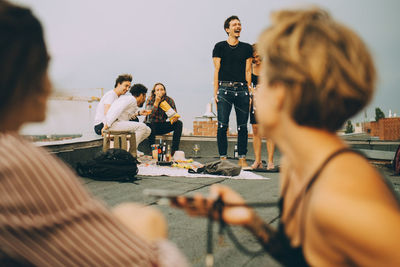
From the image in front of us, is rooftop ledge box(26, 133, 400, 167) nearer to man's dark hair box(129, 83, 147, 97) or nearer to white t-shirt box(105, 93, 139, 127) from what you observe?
white t-shirt box(105, 93, 139, 127)

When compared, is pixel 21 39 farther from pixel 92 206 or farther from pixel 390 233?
pixel 390 233

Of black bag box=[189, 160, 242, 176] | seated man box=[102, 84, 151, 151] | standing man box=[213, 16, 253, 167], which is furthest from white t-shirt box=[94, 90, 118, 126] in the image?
black bag box=[189, 160, 242, 176]

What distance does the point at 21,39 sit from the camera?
687 mm

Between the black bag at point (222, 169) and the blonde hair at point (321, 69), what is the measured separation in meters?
3.81

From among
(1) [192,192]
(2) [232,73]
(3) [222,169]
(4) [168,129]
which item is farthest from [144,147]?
(1) [192,192]

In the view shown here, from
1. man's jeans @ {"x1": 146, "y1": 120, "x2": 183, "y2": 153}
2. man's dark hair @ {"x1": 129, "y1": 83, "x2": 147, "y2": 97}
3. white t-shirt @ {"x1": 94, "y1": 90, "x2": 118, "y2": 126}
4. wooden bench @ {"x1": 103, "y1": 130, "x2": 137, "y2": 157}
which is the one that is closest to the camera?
wooden bench @ {"x1": 103, "y1": 130, "x2": 137, "y2": 157}

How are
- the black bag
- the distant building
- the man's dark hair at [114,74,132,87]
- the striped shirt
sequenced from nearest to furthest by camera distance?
the striped shirt → the black bag → the man's dark hair at [114,74,132,87] → the distant building

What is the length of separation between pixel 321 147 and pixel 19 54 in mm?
690

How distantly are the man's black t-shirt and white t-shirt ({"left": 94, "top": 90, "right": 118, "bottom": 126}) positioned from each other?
2089mm

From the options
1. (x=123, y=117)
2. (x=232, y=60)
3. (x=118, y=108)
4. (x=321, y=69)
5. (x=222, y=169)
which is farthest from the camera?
(x=123, y=117)

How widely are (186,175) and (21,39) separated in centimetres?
408

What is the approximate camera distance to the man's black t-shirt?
5438 mm

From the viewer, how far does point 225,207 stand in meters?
0.87

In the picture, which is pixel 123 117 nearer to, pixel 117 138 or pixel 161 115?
pixel 117 138
